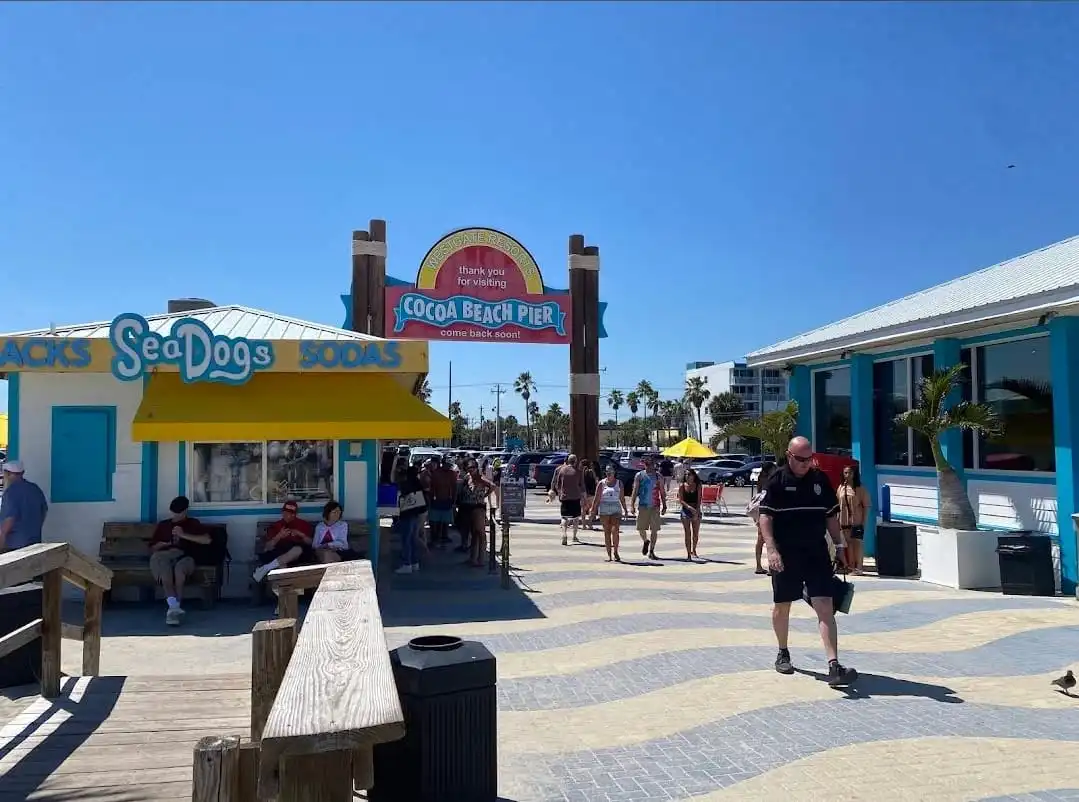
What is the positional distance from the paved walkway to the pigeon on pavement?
0.10 meters

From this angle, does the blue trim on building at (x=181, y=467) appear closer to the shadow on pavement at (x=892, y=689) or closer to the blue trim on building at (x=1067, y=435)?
the shadow on pavement at (x=892, y=689)

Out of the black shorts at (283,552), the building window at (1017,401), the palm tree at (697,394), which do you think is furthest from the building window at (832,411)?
the palm tree at (697,394)

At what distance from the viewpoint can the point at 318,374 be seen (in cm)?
1067

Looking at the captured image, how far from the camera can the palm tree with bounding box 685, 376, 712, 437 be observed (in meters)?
104

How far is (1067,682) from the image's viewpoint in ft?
19.2

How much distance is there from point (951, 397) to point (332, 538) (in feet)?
29.0

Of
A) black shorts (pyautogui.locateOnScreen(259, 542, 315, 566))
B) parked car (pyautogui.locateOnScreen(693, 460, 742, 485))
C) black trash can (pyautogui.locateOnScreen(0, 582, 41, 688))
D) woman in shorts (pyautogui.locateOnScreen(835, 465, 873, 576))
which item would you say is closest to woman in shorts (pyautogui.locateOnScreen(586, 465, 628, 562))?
woman in shorts (pyautogui.locateOnScreen(835, 465, 873, 576))

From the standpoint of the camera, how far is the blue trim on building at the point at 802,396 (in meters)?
16.1

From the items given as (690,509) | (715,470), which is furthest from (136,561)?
(715,470)

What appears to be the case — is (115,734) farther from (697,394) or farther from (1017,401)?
(697,394)

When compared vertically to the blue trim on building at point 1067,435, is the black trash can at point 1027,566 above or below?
below

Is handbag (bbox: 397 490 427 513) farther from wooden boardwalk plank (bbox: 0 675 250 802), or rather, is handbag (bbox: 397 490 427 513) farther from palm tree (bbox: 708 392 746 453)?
palm tree (bbox: 708 392 746 453)

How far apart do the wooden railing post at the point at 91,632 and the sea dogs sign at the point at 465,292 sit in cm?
1234

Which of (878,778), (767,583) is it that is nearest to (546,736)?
(878,778)
